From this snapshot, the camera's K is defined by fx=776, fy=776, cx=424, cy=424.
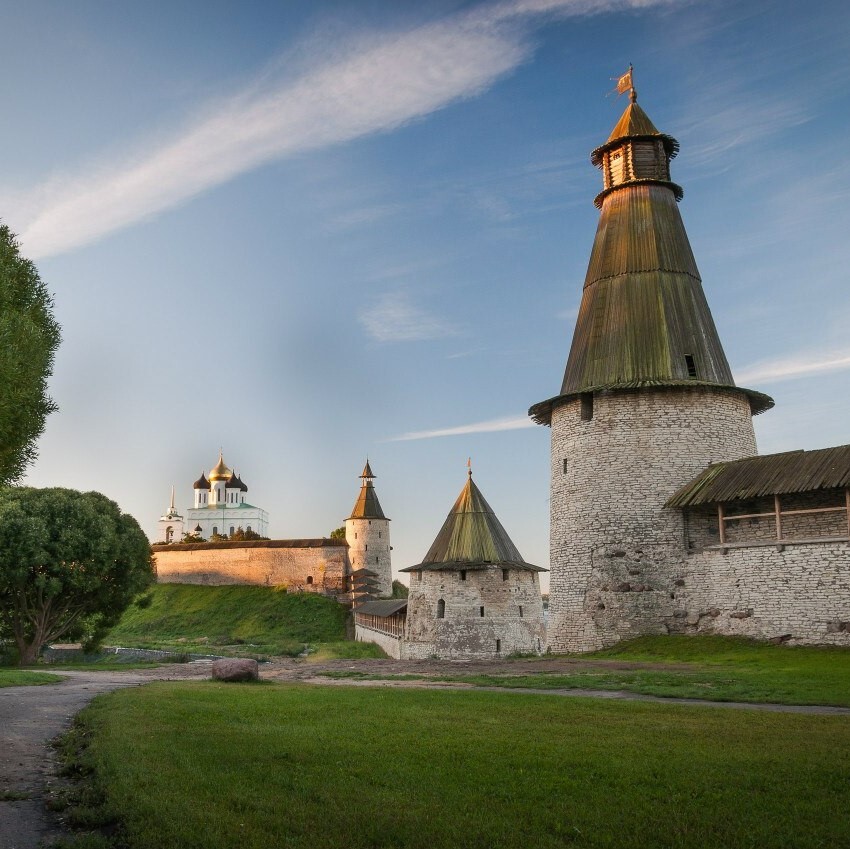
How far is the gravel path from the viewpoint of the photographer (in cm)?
617

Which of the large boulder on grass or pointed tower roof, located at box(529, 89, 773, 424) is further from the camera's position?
pointed tower roof, located at box(529, 89, 773, 424)

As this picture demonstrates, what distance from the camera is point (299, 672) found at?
67.5 ft

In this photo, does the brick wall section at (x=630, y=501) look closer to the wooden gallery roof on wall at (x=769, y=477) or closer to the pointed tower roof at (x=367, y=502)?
the wooden gallery roof on wall at (x=769, y=477)

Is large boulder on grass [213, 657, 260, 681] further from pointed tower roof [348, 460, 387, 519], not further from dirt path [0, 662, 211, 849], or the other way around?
pointed tower roof [348, 460, 387, 519]

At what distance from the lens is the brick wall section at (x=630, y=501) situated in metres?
22.6

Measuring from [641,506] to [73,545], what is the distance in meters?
19.2

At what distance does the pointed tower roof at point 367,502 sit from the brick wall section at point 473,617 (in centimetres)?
3456

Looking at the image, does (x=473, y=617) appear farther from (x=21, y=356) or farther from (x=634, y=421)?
(x=21, y=356)

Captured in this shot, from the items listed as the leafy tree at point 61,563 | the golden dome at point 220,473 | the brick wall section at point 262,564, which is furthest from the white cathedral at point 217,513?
the leafy tree at point 61,563

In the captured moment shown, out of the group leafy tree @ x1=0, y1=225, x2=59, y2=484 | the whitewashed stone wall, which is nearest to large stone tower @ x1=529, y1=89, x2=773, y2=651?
leafy tree @ x1=0, y1=225, x2=59, y2=484

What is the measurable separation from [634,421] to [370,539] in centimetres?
4441

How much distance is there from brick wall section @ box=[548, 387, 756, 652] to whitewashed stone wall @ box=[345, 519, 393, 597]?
4116 centimetres

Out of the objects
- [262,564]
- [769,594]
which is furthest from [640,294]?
[262,564]

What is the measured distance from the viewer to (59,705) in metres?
12.9
